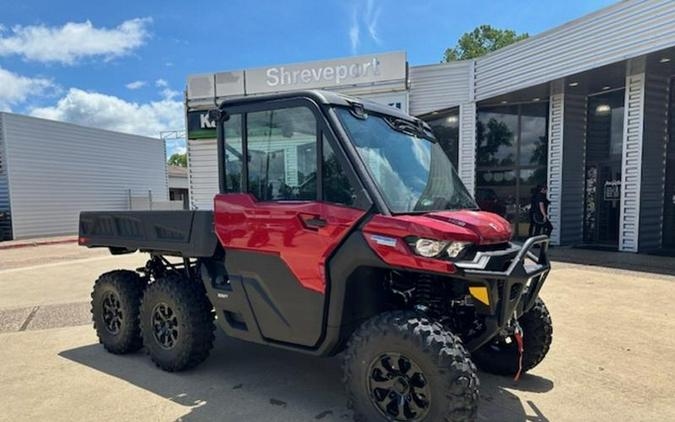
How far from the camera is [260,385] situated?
3.82 m

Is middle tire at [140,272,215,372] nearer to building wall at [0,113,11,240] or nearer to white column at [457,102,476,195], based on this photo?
white column at [457,102,476,195]

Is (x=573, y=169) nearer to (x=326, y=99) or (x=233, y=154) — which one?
(x=326, y=99)

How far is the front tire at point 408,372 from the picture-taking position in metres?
2.59

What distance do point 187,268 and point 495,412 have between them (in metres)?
3.12

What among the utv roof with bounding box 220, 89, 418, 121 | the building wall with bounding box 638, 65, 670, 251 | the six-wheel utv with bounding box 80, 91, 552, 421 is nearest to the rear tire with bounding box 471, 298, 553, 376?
the six-wheel utv with bounding box 80, 91, 552, 421

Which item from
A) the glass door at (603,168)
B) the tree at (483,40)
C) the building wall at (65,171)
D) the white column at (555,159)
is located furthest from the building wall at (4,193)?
the tree at (483,40)

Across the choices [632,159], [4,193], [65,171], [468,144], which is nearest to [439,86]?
[468,144]

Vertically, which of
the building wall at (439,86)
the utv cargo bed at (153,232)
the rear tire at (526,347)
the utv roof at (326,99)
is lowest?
the rear tire at (526,347)

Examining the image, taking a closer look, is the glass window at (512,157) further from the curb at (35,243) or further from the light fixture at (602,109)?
the curb at (35,243)

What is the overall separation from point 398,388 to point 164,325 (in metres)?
2.51

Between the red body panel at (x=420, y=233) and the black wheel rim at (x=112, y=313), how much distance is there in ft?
11.0

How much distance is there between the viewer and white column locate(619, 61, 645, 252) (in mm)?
10750

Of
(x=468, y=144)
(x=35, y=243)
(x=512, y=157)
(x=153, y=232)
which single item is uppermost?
(x=468, y=144)

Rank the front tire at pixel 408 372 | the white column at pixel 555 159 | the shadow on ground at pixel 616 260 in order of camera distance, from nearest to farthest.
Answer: the front tire at pixel 408 372, the shadow on ground at pixel 616 260, the white column at pixel 555 159
